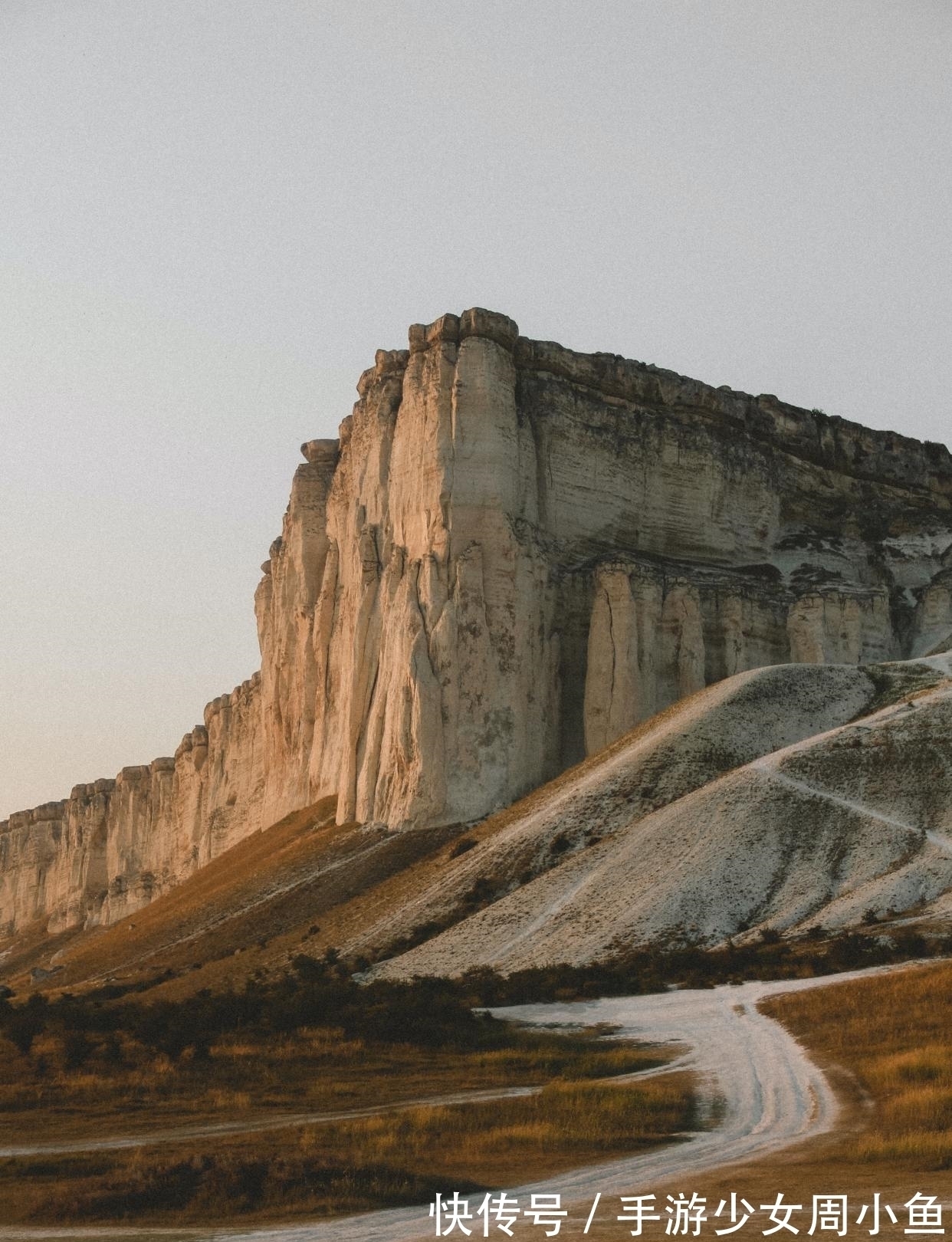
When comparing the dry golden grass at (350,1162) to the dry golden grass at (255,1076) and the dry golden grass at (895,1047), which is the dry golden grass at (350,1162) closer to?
the dry golden grass at (255,1076)

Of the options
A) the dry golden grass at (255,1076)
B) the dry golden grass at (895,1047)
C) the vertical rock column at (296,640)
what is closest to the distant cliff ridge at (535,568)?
the vertical rock column at (296,640)

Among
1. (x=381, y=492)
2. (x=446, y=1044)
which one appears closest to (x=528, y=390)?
(x=381, y=492)

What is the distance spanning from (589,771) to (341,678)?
80.4 feet

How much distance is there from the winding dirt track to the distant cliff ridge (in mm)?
35190

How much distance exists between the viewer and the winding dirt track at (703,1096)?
50.8 feet

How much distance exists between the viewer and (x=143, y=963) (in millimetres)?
67250

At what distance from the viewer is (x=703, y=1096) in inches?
921

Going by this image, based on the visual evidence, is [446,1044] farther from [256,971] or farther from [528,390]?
[528,390]

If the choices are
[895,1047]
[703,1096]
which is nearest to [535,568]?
[895,1047]

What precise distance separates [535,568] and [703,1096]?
184 feet

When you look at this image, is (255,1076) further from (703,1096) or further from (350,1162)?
(350,1162)

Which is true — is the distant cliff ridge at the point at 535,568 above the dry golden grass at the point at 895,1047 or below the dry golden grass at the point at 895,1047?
above

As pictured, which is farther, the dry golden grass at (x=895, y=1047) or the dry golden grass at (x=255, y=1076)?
the dry golden grass at (x=255, y=1076)

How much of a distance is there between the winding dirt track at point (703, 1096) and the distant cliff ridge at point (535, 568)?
115 feet
